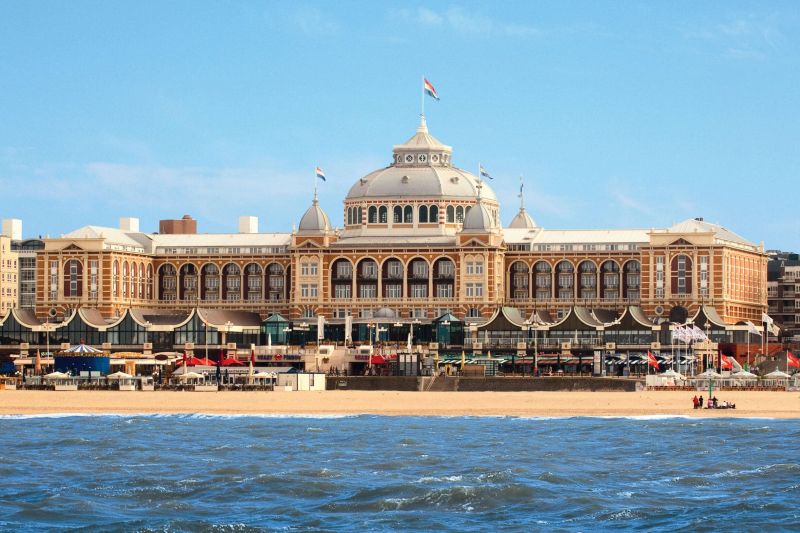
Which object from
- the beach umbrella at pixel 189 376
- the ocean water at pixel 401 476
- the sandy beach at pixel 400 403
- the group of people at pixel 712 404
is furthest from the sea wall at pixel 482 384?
the ocean water at pixel 401 476

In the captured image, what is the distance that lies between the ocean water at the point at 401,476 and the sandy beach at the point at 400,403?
1026 centimetres

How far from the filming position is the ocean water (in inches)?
3263

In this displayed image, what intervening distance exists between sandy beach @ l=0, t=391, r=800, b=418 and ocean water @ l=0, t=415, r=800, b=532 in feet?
33.7

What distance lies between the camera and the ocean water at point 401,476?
82875mm

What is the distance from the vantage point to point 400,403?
509 ft

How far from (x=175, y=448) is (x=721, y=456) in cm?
3104

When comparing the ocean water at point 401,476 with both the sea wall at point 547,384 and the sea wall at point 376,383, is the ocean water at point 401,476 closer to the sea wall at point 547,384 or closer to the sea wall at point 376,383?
the sea wall at point 547,384

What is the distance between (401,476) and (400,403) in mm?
57689

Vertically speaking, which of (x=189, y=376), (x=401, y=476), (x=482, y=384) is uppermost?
(x=189, y=376)

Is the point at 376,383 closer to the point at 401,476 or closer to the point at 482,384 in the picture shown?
the point at 482,384

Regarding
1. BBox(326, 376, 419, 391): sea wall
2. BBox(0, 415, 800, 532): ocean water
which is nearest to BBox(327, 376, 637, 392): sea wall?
BBox(326, 376, 419, 391): sea wall

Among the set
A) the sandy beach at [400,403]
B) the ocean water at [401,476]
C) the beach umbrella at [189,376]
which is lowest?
the ocean water at [401,476]

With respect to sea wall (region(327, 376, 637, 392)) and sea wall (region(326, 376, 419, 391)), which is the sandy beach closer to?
sea wall (region(327, 376, 637, 392))

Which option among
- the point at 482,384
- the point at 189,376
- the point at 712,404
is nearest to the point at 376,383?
the point at 482,384
